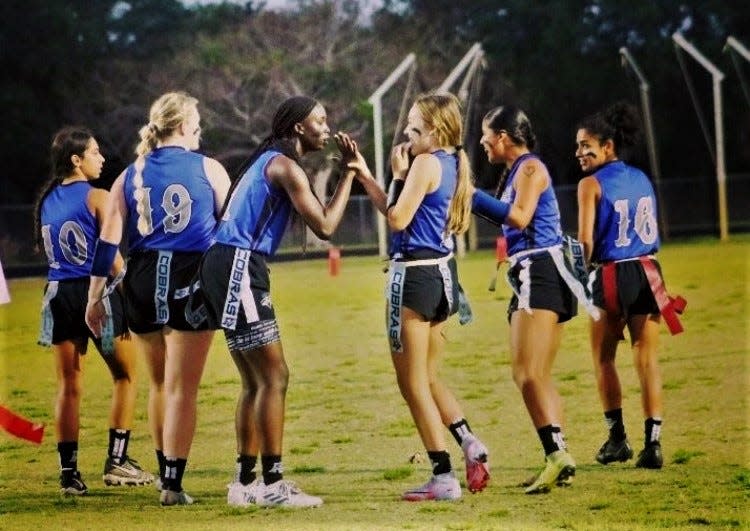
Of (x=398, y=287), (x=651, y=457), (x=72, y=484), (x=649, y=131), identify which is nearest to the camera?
(x=398, y=287)

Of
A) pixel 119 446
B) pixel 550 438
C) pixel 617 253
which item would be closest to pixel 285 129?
pixel 550 438

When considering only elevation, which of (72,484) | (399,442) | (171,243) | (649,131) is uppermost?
(649,131)

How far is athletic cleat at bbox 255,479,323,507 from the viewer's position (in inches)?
263

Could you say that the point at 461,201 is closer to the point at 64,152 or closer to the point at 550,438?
the point at 550,438

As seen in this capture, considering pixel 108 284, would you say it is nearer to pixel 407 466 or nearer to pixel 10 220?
pixel 407 466

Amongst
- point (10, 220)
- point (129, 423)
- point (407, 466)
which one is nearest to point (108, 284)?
point (129, 423)

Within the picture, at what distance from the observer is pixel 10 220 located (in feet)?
131

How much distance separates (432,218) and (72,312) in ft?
6.45

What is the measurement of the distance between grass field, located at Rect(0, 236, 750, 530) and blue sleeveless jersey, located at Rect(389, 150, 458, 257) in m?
1.14

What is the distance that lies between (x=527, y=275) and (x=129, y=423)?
2136 millimetres

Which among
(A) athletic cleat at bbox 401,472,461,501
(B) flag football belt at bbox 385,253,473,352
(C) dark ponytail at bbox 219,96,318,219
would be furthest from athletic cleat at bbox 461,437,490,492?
(C) dark ponytail at bbox 219,96,318,219

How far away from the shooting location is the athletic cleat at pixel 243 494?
22.1ft

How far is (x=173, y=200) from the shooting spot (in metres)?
6.93

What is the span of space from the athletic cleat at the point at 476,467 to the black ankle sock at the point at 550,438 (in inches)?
11.8
